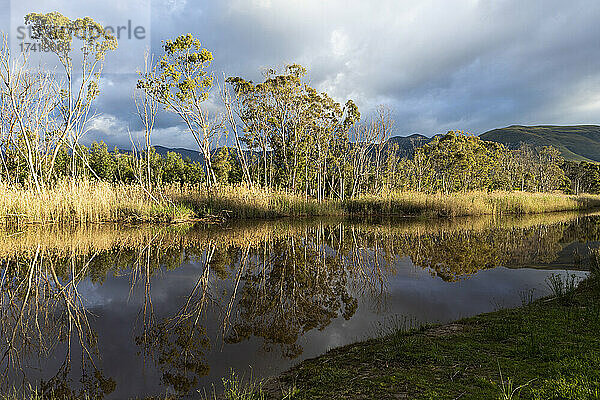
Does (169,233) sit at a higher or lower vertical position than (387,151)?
lower

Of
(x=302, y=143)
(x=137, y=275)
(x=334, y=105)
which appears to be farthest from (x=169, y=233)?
(x=334, y=105)

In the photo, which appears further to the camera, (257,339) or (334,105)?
(334,105)

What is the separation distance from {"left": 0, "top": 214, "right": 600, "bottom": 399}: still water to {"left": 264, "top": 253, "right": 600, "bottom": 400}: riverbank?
1.19ft

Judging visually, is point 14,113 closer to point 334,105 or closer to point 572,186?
point 334,105

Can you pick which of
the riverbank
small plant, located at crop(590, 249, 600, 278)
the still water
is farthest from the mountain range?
the riverbank

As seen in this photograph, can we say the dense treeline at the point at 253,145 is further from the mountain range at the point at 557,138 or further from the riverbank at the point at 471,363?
the mountain range at the point at 557,138

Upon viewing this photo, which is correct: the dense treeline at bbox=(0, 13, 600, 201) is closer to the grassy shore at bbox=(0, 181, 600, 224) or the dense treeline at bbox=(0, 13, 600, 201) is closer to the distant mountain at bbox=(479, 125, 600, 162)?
the grassy shore at bbox=(0, 181, 600, 224)

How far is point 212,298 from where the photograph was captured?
4297 millimetres

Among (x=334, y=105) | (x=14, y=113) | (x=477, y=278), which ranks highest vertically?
(x=334, y=105)

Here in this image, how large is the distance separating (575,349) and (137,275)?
530 cm

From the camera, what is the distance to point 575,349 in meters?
2.48

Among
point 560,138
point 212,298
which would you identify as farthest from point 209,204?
point 560,138

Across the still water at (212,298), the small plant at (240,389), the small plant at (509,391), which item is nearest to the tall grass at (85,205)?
the still water at (212,298)

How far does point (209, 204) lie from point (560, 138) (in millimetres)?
197770
